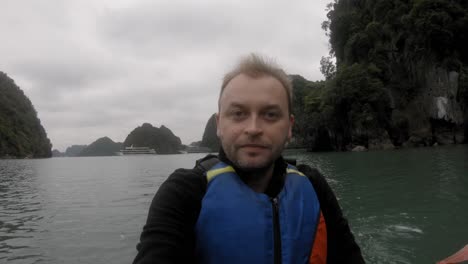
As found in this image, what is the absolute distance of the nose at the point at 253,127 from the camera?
1.50m

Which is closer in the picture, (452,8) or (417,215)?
(417,215)

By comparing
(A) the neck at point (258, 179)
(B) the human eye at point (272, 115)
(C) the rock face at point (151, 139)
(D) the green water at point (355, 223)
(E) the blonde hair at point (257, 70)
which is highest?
(C) the rock face at point (151, 139)

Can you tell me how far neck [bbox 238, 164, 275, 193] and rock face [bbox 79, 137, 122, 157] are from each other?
561 ft

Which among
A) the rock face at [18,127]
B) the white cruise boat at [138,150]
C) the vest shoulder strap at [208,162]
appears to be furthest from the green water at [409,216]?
the white cruise boat at [138,150]

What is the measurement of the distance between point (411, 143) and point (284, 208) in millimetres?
39350

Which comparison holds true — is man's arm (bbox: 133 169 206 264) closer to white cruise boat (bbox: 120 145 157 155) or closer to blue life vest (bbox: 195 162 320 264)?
blue life vest (bbox: 195 162 320 264)

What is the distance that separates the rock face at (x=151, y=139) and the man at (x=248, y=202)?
418ft

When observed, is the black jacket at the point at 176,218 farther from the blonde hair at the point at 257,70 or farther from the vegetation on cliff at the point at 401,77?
the vegetation on cliff at the point at 401,77

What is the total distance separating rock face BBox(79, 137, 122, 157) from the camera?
543ft

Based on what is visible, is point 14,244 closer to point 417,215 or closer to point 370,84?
point 417,215

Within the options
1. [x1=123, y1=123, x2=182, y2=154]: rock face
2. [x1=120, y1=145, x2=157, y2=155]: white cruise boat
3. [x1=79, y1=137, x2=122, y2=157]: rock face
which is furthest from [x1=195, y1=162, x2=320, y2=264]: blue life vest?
[x1=79, y1=137, x2=122, y2=157]: rock face

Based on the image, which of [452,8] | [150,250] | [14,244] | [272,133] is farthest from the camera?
[452,8]

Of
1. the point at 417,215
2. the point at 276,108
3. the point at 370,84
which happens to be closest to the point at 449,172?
the point at 417,215

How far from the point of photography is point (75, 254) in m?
5.73
